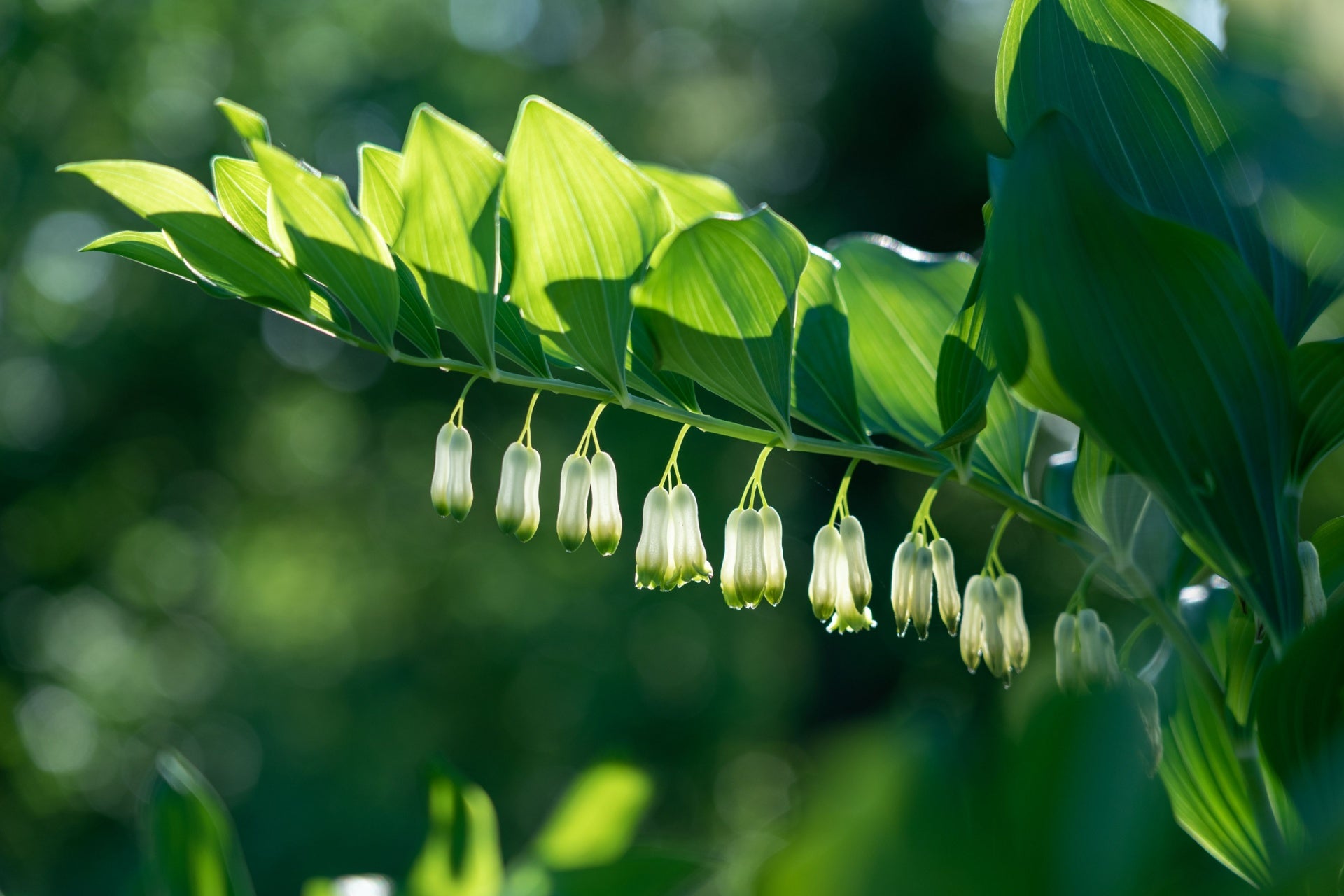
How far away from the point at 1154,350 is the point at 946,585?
0.41 meters

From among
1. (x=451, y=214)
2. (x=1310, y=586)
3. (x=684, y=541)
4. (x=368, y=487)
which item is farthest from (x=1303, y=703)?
(x=368, y=487)

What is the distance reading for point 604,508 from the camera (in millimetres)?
1009

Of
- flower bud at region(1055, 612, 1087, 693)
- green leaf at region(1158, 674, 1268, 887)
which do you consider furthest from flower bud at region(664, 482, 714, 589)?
green leaf at region(1158, 674, 1268, 887)

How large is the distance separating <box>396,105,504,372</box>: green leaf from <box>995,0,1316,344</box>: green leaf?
41 cm

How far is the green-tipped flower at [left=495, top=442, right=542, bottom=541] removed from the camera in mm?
1022

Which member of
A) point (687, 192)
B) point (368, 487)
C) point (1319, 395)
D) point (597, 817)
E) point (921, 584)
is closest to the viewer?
point (597, 817)

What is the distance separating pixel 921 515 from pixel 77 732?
1144cm

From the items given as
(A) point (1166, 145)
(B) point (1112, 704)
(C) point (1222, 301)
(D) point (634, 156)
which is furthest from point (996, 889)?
(D) point (634, 156)

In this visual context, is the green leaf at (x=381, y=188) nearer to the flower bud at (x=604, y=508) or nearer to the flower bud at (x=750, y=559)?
A: the flower bud at (x=604, y=508)

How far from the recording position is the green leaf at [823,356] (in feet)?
3.07

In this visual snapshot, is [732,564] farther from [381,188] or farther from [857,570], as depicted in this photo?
[381,188]

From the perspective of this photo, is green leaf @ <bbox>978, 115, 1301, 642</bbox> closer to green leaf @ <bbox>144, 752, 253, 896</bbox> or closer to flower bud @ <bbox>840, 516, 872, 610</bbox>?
flower bud @ <bbox>840, 516, 872, 610</bbox>

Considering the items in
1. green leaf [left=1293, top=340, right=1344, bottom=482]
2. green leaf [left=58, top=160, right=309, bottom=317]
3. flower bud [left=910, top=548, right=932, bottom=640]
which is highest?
green leaf [left=1293, top=340, right=1344, bottom=482]

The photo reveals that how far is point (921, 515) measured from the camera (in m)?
0.97
